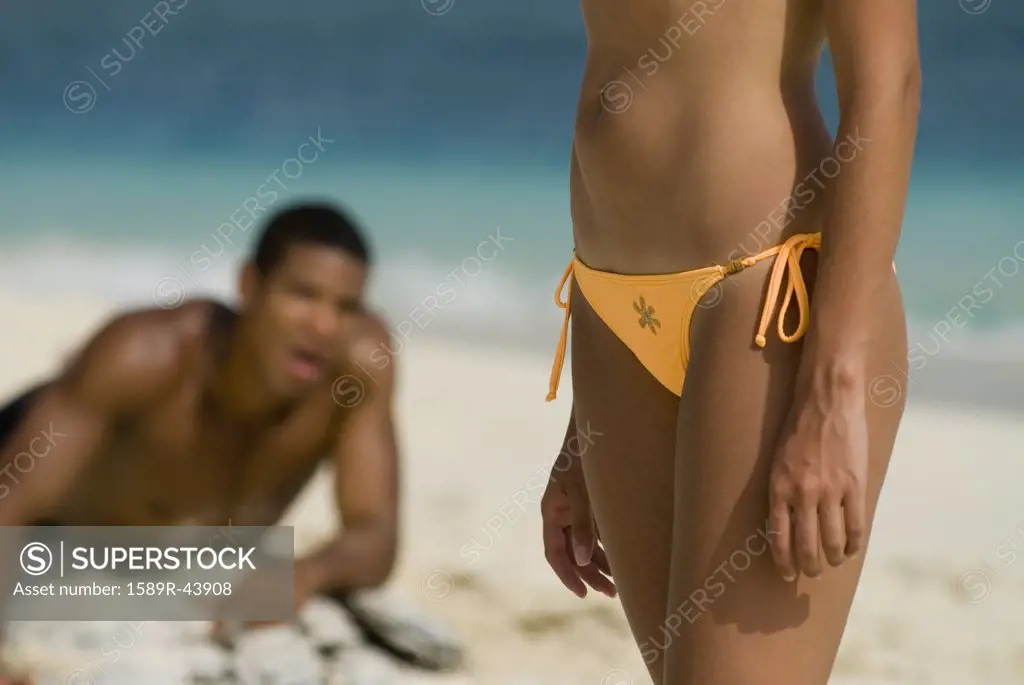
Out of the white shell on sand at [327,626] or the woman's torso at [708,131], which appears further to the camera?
the white shell on sand at [327,626]

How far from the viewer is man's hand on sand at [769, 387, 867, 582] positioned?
2.44 feet

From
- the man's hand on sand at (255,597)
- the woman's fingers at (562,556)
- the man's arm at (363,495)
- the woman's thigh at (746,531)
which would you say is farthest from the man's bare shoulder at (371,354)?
the woman's thigh at (746,531)

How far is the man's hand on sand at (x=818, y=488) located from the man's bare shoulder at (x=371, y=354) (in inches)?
80.4

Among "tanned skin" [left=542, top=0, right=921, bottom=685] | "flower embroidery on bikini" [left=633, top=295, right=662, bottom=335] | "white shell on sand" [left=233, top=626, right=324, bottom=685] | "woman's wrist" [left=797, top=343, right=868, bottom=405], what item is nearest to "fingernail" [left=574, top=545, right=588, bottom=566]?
"tanned skin" [left=542, top=0, right=921, bottom=685]

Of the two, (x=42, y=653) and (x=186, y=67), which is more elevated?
→ (x=186, y=67)

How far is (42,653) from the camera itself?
8.06 feet

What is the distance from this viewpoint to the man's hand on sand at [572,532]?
45.2 inches

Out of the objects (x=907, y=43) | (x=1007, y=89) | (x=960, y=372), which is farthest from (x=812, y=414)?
(x=1007, y=89)

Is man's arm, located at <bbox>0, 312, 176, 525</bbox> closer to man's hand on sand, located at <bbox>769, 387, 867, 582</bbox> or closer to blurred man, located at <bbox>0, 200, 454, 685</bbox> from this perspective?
blurred man, located at <bbox>0, 200, 454, 685</bbox>

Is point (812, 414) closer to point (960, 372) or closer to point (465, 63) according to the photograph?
point (960, 372)

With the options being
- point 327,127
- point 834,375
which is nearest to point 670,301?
point 834,375

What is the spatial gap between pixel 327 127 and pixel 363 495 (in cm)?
716

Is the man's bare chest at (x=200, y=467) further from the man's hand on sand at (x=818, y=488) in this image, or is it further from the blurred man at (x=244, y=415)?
the man's hand on sand at (x=818, y=488)

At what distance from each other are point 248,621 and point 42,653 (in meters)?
0.42
